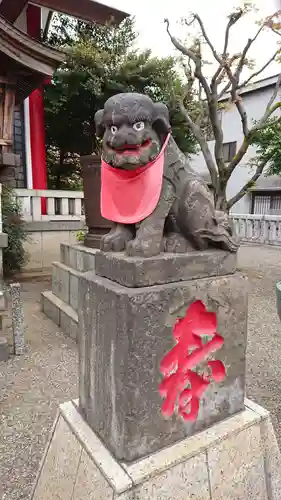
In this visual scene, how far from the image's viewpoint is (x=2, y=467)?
6.10 ft

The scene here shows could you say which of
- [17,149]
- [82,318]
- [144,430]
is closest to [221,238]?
[82,318]

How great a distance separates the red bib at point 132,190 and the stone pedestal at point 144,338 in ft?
0.62

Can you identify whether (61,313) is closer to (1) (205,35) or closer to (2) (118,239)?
(2) (118,239)

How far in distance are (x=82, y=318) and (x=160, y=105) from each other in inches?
36.7

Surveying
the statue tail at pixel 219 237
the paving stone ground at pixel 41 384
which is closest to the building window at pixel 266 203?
the paving stone ground at pixel 41 384

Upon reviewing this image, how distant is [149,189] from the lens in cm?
130

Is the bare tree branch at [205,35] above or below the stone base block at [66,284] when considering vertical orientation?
above

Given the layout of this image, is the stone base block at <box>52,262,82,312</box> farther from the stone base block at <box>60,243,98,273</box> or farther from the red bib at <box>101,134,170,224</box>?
the red bib at <box>101,134,170,224</box>

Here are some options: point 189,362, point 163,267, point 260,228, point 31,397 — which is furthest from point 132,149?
point 260,228

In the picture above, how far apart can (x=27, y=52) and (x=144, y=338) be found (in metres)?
5.39

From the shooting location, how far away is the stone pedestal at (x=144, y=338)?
3.96ft

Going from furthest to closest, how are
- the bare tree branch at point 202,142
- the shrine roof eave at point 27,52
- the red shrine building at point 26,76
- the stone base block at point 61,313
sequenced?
the bare tree branch at point 202,142 < the red shrine building at point 26,76 < the shrine roof eave at point 27,52 < the stone base block at point 61,313

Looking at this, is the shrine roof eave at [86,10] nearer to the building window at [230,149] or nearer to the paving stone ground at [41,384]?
the paving stone ground at [41,384]

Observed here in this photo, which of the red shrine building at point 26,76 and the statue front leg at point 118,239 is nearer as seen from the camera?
the statue front leg at point 118,239
